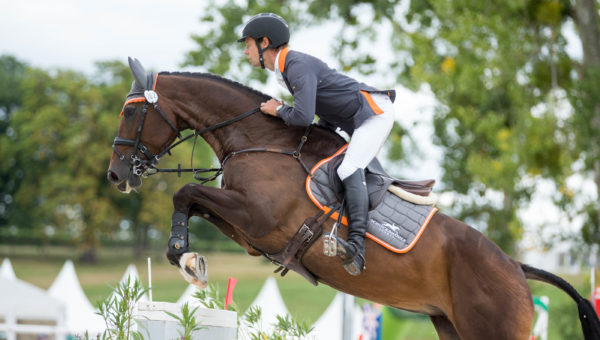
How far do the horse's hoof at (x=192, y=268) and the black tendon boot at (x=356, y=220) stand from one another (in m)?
0.88

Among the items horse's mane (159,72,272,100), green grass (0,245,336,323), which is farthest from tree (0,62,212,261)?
horse's mane (159,72,272,100)

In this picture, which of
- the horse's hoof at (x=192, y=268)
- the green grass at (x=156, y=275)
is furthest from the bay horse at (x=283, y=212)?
the green grass at (x=156, y=275)

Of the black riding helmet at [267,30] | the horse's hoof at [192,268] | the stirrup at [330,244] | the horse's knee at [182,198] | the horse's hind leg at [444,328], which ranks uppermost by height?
the black riding helmet at [267,30]

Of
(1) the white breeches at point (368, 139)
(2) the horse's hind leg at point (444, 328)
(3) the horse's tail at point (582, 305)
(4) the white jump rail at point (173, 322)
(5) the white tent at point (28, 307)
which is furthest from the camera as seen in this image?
(5) the white tent at point (28, 307)

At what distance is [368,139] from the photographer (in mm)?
4215

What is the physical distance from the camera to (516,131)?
13.8 meters

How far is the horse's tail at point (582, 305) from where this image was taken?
4.55 m

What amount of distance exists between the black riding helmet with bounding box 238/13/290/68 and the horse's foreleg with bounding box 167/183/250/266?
100 cm

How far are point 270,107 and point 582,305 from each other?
107 inches

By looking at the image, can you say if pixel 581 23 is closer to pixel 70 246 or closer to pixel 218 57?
pixel 218 57

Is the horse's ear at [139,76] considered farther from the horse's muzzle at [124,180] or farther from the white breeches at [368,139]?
the white breeches at [368,139]

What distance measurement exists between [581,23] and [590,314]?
896 cm

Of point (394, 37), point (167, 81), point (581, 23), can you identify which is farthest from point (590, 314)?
point (394, 37)

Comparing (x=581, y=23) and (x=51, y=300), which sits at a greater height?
(x=581, y=23)
